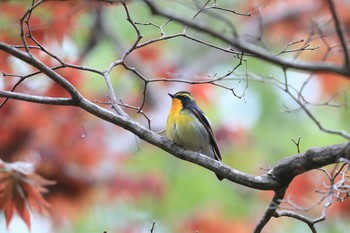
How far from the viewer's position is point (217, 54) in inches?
317

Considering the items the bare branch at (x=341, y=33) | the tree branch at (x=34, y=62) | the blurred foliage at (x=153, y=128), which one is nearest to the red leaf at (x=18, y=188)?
the blurred foliage at (x=153, y=128)

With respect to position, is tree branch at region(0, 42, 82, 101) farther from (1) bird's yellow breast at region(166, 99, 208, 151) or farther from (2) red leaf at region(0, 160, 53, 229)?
(1) bird's yellow breast at region(166, 99, 208, 151)

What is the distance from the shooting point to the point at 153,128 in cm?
654

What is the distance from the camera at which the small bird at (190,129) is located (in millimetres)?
3574

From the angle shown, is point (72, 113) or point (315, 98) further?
point (315, 98)

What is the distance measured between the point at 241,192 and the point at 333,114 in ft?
8.86

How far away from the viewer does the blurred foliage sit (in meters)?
5.18

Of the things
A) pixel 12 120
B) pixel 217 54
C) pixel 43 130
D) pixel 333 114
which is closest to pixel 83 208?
pixel 43 130

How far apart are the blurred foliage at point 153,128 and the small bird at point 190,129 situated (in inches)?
12.8

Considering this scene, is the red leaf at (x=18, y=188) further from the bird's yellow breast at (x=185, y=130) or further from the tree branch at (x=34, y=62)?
the tree branch at (x=34, y=62)

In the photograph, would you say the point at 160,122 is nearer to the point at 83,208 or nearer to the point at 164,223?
the point at 83,208

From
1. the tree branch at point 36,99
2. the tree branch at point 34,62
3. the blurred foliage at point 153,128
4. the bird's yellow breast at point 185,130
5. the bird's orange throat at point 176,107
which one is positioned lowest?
the tree branch at point 36,99

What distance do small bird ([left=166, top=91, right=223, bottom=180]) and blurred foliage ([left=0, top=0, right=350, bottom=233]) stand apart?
326 mm

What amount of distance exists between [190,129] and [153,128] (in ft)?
9.57
